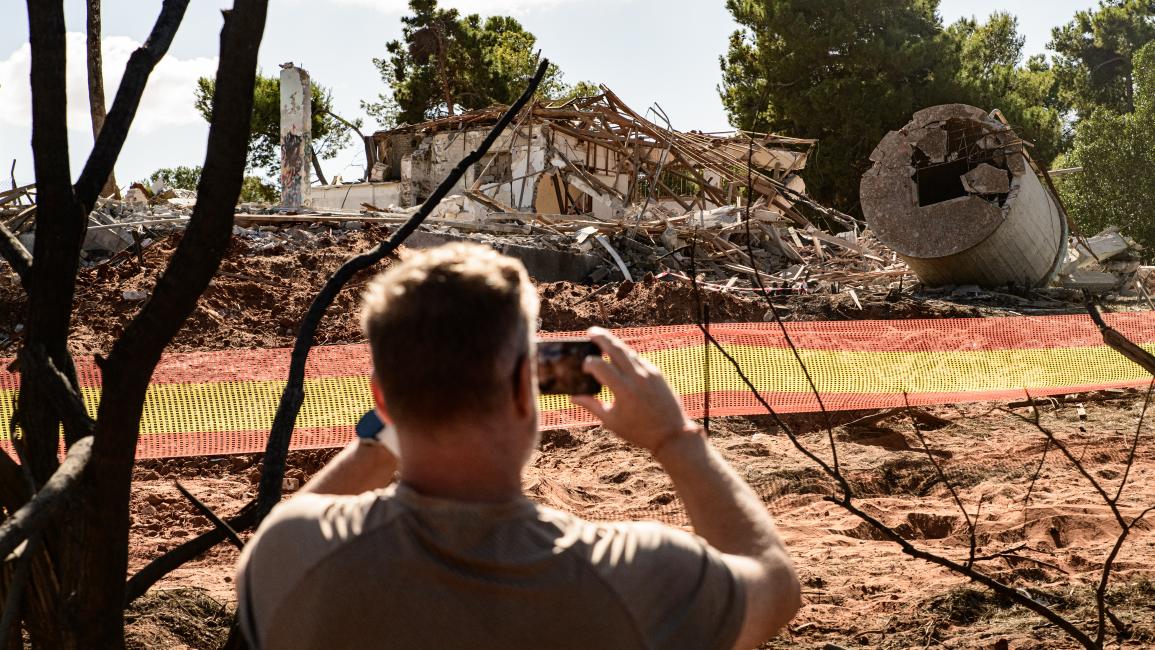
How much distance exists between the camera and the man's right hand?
5.12 feet

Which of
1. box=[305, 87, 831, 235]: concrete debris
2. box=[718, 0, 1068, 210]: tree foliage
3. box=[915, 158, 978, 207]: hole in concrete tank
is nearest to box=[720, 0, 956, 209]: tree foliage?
box=[718, 0, 1068, 210]: tree foliage

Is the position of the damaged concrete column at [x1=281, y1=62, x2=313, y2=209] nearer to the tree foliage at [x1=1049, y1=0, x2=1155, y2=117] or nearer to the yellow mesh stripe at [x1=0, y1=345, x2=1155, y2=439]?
the yellow mesh stripe at [x1=0, y1=345, x2=1155, y2=439]

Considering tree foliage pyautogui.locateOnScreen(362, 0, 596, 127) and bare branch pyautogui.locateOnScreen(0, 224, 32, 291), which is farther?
Answer: tree foliage pyautogui.locateOnScreen(362, 0, 596, 127)

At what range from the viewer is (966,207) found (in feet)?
38.8

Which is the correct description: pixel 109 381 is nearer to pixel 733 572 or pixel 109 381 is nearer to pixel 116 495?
pixel 116 495

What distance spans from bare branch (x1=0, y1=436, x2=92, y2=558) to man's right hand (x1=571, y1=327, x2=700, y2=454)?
37.1 inches

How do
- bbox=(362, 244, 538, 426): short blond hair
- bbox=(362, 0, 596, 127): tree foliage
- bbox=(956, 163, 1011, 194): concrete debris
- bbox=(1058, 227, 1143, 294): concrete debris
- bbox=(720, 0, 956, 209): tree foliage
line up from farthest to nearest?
bbox=(362, 0, 596, 127): tree foliage → bbox=(720, 0, 956, 209): tree foliage → bbox=(1058, 227, 1143, 294): concrete debris → bbox=(956, 163, 1011, 194): concrete debris → bbox=(362, 244, 538, 426): short blond hair

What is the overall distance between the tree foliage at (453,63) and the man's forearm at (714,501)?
130 feet

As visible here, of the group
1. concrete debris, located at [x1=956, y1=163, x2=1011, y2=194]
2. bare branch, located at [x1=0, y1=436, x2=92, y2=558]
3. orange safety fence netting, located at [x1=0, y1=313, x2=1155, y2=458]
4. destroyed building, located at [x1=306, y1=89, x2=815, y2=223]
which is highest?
destroyed building, located at [x1=306, y1=89, x2=815, y2=223]

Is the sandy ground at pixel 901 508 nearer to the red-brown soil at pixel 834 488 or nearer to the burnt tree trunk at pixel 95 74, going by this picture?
the red-brown soil at pixel 834 488

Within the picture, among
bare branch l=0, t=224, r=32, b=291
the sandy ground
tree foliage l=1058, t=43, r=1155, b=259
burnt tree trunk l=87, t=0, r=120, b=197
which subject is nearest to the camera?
bare branch l=0, t=224, r=32, b=291

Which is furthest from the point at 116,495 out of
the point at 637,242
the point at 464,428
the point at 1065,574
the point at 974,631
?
the point at 637,242

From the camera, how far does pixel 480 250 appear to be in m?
1.43

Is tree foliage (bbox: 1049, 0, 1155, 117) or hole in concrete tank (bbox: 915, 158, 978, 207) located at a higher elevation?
tree foliage (bbox: 1049, 0, 1155, 117)
